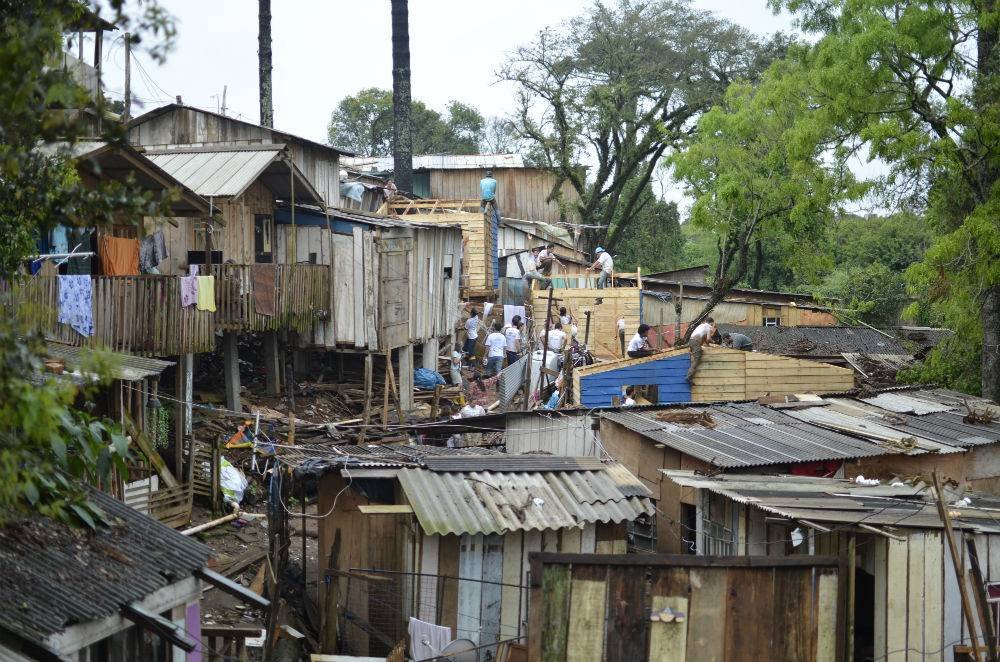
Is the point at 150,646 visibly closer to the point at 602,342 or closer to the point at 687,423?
the point at 687,423

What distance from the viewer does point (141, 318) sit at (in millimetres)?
16250

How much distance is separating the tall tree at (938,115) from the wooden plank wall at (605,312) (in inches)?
383

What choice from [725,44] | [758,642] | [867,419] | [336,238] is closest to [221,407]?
[336,238]

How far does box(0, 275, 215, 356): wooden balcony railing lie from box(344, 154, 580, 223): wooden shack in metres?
24.6

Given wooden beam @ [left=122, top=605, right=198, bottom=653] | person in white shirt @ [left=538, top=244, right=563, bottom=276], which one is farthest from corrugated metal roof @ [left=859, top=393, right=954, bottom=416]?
person in white shirt @ [left=538, top=244, right=563, bottom=276]

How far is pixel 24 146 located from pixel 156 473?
1026 centimetres

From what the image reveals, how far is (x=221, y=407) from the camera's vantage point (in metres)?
20.8

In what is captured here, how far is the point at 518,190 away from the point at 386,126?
12310 millimetres

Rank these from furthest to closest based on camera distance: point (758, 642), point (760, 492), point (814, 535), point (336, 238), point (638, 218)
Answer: point (638, 218)
point (336, 238)
point (760, 492)
point (814, 535)
point (758, 642)

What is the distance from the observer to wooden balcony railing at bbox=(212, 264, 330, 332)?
19.2 metres

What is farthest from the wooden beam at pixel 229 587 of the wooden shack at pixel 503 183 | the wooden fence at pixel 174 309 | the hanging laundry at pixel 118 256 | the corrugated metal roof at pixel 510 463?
the wooden shack at pixel 503 183

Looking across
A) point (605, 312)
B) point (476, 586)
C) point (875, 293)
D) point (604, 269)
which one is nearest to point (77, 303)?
point (476, 586)

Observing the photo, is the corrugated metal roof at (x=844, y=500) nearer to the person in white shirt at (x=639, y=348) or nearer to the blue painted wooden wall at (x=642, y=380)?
the blue painted wooden wall at (x=642, y=380)

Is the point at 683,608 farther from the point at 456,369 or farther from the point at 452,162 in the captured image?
the point at 452,162
